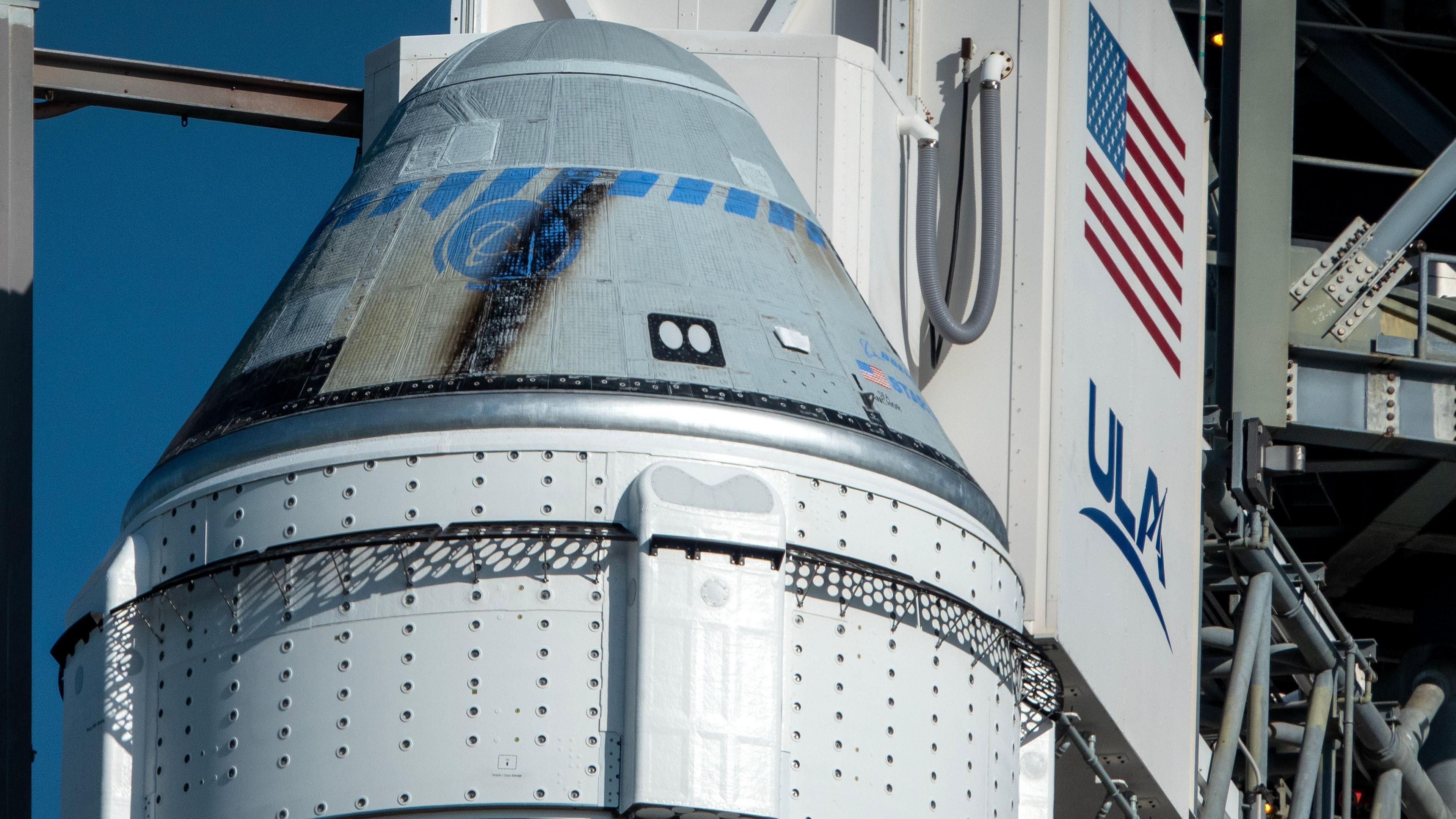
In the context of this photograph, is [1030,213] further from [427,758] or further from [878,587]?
[427,758]

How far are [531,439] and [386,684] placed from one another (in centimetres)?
117

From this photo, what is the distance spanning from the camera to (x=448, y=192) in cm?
1003

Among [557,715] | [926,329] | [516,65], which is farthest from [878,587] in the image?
[926,329]

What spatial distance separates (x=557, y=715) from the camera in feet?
26.7

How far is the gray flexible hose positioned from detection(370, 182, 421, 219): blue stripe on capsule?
167 inches

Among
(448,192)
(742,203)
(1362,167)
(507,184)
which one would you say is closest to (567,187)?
(507,184)

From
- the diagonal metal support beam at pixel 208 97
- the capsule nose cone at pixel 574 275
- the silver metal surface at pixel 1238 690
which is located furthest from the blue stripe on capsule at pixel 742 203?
the silver metal surface at pixel 1238 690

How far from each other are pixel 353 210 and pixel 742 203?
198cm

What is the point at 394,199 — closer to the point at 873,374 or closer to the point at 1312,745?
the point at 873,374

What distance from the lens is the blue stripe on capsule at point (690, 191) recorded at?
10.0 meters

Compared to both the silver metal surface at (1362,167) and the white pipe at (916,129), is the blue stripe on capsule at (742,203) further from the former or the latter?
the silver metal surface at (1362,167)

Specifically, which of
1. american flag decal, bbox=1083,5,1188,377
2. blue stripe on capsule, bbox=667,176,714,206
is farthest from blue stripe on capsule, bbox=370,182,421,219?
american flag decal, bbox=1083,5,1188,377

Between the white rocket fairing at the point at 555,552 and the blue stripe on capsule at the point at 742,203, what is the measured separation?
0.19 ft

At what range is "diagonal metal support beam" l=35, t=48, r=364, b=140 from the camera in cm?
1454
